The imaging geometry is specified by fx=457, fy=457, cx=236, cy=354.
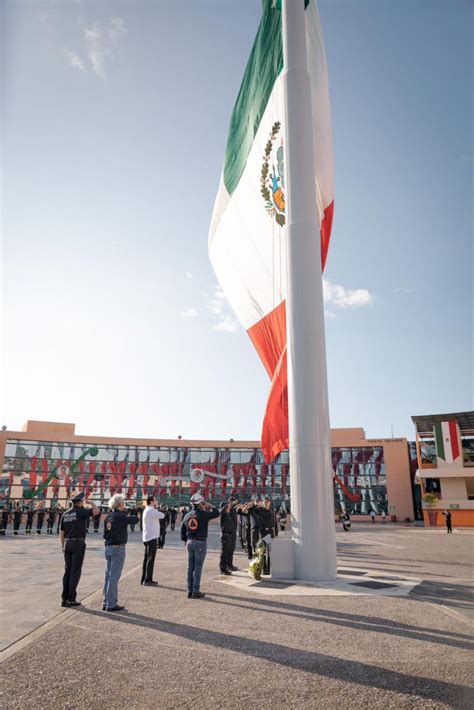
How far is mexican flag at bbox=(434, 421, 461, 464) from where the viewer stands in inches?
1547

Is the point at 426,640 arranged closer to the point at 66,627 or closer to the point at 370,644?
the point at 370,644

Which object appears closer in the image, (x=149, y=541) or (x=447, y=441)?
(x=149, y=541)

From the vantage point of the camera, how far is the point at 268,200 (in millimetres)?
13242

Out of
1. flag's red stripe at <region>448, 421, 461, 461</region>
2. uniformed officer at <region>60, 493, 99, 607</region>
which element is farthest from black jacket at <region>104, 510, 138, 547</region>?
flag's red stripe at <region>448, 421, 461, 461</region>

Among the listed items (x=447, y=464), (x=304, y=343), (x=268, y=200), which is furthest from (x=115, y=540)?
(x=447, y=464)

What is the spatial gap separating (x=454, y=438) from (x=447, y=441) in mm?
645

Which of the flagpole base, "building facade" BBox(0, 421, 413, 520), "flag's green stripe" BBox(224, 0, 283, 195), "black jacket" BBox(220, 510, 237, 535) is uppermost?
"flag's green stripe" BBox(224, 0, 283, 195)

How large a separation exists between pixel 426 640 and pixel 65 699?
12.2 feet

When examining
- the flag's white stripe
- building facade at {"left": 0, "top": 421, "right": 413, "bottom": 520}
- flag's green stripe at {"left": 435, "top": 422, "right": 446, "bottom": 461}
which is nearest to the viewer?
the flag's white stripe

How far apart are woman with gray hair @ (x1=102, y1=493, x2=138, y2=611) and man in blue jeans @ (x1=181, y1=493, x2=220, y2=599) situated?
1.04 metres

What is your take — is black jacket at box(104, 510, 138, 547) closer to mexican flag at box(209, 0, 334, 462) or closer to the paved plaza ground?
the paved plaza ground

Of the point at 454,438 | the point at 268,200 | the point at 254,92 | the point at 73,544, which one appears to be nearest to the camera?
the point at 73,544

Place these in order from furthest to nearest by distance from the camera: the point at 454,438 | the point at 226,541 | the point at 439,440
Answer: the point at 439,440 → the point at 454,438 → the point at 226,541

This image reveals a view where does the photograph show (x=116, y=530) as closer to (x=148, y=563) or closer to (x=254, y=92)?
(x=148, y=563)
